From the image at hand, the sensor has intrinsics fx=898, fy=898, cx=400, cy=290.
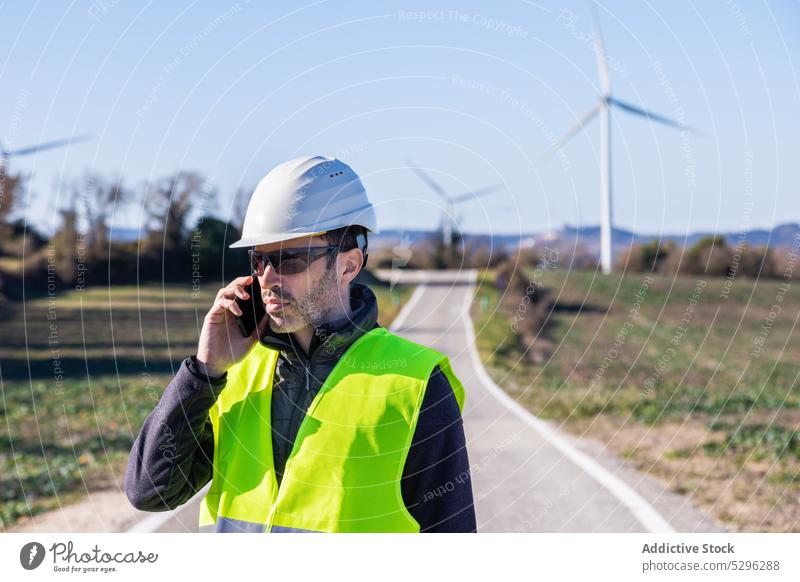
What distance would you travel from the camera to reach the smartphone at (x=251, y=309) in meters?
3.76

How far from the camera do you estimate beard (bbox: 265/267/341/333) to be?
12.1 ft

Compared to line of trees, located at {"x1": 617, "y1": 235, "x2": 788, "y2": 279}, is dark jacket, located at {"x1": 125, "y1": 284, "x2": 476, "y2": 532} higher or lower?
higher

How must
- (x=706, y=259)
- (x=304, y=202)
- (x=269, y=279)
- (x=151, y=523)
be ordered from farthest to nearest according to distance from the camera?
(x=706, y=259)
(x=151, y=523)
(x=304, y=202)
(x=269, y=279)

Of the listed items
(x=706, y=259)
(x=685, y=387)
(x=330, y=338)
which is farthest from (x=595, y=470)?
(x=706, y=259)

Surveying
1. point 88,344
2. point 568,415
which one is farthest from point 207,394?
point 88,344

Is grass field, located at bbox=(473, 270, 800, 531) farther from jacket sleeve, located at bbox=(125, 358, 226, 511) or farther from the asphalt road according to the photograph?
jacket sleeve, located at bbox=(125, 358, 226, 511)

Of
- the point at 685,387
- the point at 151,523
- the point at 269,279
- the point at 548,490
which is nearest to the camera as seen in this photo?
the point at 269,279

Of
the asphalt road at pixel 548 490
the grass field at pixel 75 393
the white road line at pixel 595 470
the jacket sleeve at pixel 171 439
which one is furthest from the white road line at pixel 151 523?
the jacket sleeve at pixel 171 439

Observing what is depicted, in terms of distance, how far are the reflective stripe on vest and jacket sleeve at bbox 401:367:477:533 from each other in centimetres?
4

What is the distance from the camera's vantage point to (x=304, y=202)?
12.6ft

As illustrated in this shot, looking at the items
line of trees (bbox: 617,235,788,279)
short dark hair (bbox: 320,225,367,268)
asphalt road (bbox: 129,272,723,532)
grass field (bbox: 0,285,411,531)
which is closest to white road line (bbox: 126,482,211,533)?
asphalt road (bbox: 129,272,723,532)

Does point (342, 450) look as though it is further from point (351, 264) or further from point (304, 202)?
point (304, 202)

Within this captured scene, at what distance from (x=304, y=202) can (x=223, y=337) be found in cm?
67
